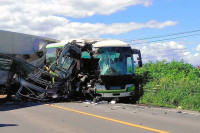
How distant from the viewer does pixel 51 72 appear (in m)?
14.8

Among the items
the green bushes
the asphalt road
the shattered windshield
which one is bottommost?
the asphalt road

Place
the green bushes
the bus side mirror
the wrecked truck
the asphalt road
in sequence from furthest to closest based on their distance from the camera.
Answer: the bus side mirror, the wrecked truck, the green bushes, the asphalt road

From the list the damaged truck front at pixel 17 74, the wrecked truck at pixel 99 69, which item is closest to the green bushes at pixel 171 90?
the wrecked truck at pixel 99 69

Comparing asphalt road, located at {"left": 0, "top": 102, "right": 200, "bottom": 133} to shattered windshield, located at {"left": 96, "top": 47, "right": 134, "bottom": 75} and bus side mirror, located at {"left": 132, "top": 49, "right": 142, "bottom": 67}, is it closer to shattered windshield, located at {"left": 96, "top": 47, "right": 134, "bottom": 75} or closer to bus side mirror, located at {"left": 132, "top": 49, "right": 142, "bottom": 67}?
shattered windshield, located at {"left": 96, "top": 47, "right": 134, "bottom": 75}

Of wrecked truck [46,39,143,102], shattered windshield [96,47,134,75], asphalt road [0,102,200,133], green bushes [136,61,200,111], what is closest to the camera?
asphalt road [0,102,200,133]

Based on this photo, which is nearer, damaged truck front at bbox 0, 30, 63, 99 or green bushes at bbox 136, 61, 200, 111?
green bushes at bbox 136, 61, 200, 111

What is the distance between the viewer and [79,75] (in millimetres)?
14867

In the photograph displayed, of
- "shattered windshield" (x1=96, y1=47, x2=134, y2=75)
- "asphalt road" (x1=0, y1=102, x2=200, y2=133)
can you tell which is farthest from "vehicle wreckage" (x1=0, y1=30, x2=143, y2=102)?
"asphalt road" (x1=0, y1=102, x2=200, y2=133)

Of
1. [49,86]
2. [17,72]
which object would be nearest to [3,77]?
[17,72]

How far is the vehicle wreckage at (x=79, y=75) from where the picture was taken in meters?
13.7

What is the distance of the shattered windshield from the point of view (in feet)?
45.3

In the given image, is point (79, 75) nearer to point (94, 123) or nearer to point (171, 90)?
point (171, 90)

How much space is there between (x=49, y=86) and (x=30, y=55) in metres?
3.54

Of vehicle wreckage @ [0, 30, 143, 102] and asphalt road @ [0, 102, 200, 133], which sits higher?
vehicle wreckage @ [0, 30, 143, 102]
